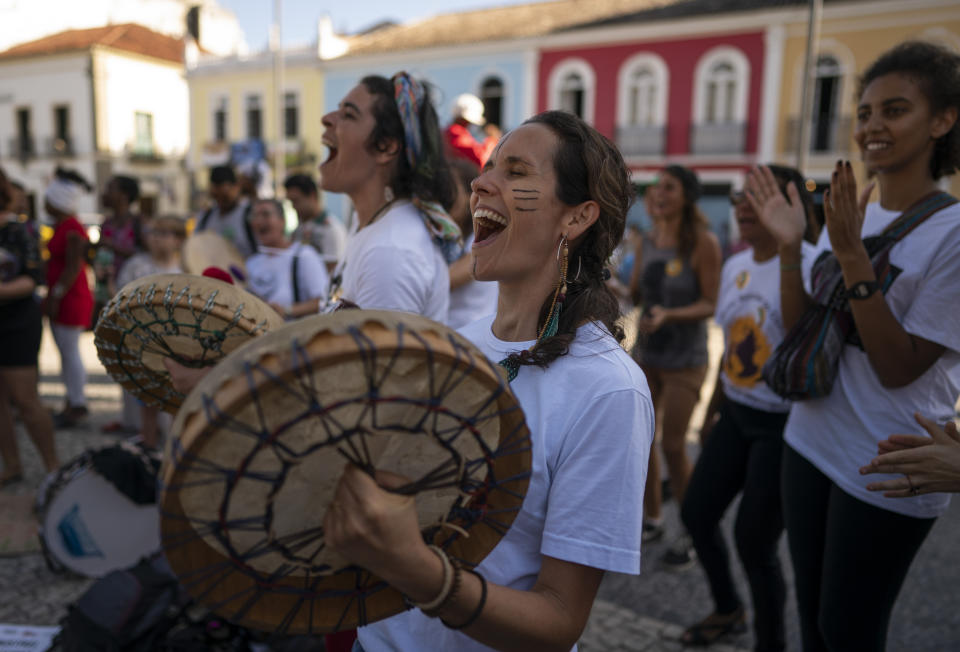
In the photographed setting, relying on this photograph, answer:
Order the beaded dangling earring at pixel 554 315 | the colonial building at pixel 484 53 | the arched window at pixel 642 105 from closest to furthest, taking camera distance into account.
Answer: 1. the beaded dangling earring at pixel 554 315
2. the arched window at pixel 642 105
3. the colonial building at pixel 484 53

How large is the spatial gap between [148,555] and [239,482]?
278cm

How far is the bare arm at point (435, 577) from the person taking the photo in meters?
0.92

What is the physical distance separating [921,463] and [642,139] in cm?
2011

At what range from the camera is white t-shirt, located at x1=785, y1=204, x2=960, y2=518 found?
181 centimetres

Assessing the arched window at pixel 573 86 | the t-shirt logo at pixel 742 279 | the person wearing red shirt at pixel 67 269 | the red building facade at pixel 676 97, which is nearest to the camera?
the t-shirt logo at pixel 742 279

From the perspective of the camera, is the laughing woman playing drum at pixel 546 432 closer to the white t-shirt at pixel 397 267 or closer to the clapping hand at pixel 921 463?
the white t-shirt at pixel 397 267

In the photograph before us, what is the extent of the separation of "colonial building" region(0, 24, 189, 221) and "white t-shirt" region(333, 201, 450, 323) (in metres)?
30.6

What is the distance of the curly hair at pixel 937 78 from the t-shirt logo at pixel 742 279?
1.05m

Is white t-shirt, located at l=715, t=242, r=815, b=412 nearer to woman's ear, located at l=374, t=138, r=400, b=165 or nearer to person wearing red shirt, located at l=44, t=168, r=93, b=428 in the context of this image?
woman's ear, located at l=374, t=138, r=400, b=165

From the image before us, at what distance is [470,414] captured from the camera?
0.99 m

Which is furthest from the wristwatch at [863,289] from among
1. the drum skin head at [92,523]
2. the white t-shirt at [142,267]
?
the white t-shirt at [142,267]

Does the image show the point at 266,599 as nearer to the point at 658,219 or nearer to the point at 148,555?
the point at 148,555

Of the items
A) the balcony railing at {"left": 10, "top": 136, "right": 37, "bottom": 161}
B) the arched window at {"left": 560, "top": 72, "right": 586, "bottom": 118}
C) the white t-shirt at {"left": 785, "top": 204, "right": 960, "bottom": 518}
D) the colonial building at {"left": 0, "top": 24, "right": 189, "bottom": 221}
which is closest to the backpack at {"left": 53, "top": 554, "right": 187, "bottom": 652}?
the white t-shirt at {"left": 785, "top": 204, "right": 960, "bottom": 518}

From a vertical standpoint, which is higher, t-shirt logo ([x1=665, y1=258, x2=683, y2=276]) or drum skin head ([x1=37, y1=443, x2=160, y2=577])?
t-shirt logo ([x1=665, y1=258, x2=683, y2=276])
